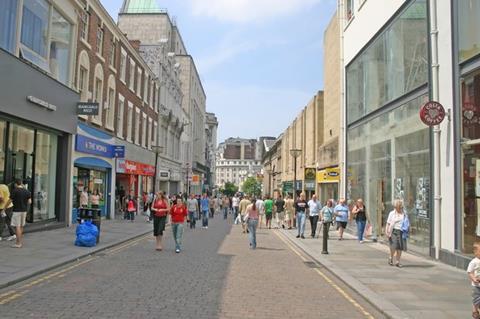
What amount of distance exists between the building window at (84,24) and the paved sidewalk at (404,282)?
45.1ft

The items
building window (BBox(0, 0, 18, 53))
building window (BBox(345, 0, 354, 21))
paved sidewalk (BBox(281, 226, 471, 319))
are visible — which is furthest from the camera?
building window (BBox(345, 0, 354, 21))

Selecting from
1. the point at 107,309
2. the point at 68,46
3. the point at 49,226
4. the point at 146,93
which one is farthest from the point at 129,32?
the point at 107,309

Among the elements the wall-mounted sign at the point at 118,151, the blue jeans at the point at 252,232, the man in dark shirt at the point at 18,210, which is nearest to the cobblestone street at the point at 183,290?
the man in dark shirt at the point at 18,210

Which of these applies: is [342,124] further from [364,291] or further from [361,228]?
[364,291]

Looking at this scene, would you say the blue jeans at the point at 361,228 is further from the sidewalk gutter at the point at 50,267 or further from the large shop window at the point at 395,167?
the sidewalk gutter at the point at 50,267

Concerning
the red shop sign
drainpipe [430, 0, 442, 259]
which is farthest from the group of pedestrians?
the red shop sign

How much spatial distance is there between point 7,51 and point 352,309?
1204 centimetres

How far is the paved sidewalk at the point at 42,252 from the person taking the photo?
9.55 m

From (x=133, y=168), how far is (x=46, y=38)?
50.3 feet

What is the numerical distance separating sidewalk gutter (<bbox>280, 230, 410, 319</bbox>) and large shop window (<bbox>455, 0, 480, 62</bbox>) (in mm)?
5590

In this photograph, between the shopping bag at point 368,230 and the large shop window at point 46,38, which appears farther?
the shopping bag at point 368,230

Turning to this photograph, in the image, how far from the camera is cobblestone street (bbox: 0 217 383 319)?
23.1 ft

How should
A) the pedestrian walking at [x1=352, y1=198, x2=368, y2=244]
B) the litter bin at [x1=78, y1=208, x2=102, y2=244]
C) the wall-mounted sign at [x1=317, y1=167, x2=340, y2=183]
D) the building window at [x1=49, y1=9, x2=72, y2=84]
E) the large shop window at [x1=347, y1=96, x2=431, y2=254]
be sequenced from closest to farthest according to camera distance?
the large shop window at [x1=347, y1=96, x2=431, y2=254], the litter bin at [x1=78, y1=208, x2=102, y2=244], the pedestrian walking at [x1=352, y1=198, x2=368, y2=244], the building window at [x1=49, y1=9, x2=72, y2=84], the wall-mounted sign at [x1=317, y1=167, x2=340, y2=183]

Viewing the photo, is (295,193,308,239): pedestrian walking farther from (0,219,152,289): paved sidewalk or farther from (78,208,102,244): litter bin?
(78,208,102,244): litter bin
